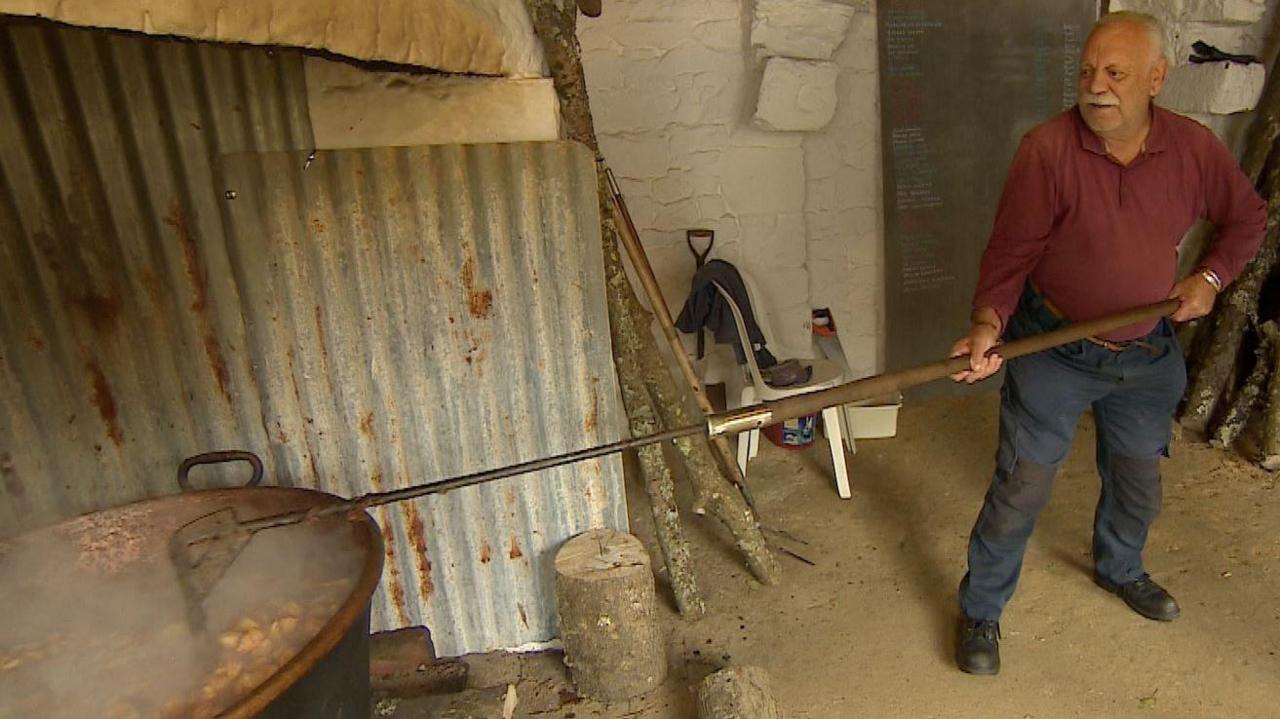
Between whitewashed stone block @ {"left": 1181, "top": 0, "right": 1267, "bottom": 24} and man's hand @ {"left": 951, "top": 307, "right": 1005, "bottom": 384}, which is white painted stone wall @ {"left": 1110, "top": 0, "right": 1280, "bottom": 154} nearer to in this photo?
whitewashed stone block @ {"left": 1181, "top": 0, "right": 1267, "bottom": 24}

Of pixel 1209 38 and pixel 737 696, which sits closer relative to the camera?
pixel 737 696

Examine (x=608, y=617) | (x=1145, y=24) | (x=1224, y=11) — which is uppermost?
(x=1224, y=11)

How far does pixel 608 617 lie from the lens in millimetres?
2494

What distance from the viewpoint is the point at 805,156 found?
4105 mm

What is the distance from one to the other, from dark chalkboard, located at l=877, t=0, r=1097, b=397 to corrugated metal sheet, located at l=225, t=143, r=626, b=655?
7.75ft

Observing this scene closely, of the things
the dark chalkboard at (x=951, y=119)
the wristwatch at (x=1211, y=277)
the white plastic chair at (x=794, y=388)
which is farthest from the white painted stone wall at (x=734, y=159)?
the wristwatch at (x=1211, y=277)

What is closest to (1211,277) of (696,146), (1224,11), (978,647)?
(978,647)

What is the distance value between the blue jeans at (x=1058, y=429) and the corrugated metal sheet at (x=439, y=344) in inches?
46.9

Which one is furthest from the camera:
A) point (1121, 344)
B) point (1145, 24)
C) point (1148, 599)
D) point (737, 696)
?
point (1148, 599)

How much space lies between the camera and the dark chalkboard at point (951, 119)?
4.06 metres

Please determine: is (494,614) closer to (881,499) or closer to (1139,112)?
(881,499)

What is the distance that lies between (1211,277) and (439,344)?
2288 millimetres

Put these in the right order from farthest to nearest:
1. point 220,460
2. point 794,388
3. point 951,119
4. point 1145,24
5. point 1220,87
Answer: point 951,119
point 1220,87
point 794,388
point 1145,24
point 220,460

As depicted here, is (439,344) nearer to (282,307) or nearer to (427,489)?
(282,307)
